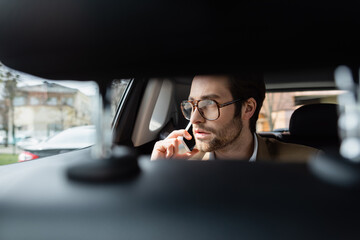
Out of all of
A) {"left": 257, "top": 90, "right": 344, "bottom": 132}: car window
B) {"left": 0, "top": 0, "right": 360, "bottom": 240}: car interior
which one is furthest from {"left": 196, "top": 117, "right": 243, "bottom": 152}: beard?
{"left": 0, "top": 0, "right": 360, "bottom": 240}: car interior

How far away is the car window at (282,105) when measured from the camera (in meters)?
1.76

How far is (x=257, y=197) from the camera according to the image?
0.33 metres

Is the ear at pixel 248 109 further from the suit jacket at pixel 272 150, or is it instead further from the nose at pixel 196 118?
the nose at pixel 196 118

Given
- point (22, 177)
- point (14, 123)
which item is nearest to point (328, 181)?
point (22, 177)

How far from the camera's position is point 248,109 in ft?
4.38

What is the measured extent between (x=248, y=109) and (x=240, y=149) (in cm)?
20

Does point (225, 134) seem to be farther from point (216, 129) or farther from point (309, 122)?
point (309, 122)

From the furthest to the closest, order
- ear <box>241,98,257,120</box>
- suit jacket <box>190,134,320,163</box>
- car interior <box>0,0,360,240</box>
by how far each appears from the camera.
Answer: ear <box>241,98,257,120</box>
suit jacket <box>190,134,320,163</box>
car interior <box>0,0,360,240</box>

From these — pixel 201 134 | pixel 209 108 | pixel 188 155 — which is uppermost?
pixel 209 108

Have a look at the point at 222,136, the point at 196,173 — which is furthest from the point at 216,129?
the point at 196,173

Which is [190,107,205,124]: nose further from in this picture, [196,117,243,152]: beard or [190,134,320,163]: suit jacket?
[190,134,320,163]: suit jacket

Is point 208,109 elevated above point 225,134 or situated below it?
above

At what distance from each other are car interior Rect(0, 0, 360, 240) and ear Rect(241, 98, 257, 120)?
913 millimetres

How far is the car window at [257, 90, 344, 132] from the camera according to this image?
5.79 ft
